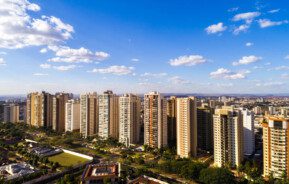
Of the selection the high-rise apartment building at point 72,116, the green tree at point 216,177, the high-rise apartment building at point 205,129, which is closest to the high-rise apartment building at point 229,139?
the green tree at point 216,177

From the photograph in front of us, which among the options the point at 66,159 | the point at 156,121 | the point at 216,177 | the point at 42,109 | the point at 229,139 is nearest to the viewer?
the point at 216,177

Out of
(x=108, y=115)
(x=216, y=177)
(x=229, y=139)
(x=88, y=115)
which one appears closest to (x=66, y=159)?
(x=108, y=115)

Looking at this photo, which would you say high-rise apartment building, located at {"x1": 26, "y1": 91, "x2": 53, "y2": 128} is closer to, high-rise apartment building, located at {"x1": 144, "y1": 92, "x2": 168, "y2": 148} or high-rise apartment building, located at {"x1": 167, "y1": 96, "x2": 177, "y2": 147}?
high-rise apartment building, located at {"x1": 144, "y1": 92, "x2": 168, "y2": 148}

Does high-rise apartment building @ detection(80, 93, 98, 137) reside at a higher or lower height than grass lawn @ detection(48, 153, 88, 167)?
higher

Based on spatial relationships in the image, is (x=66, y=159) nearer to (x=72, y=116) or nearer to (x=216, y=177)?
(x=72, y=116)

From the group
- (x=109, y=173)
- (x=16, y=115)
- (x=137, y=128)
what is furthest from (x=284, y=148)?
(x=16, y=115)

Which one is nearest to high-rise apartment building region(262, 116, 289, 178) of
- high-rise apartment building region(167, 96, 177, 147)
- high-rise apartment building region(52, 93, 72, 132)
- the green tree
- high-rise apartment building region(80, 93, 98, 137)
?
the green tree

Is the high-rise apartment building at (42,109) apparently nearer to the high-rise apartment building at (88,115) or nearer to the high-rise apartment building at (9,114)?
the high-rise apartment building at (9,114)
